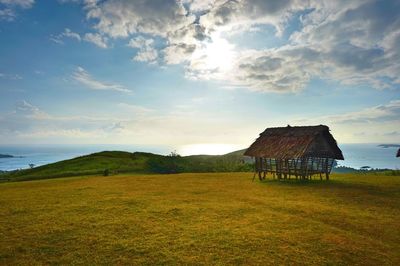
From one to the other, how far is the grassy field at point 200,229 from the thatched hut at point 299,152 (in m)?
8.54

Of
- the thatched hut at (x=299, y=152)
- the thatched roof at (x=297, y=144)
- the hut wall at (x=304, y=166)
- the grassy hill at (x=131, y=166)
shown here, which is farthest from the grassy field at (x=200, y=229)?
the grassy hill at (x=131, y=166)

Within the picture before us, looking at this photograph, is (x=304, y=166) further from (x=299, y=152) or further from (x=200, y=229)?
(x=200, y=229)

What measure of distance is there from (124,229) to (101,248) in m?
2.43

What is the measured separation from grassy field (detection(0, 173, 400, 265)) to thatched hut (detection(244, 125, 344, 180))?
854 centimetres

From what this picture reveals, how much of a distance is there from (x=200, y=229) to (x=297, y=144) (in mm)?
20360

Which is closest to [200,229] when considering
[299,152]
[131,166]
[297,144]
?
A: [299,152]

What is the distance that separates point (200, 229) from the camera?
13617 millimetres

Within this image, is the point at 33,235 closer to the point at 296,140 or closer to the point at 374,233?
the point at 374,233

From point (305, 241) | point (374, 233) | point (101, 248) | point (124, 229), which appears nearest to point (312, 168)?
point (374, 233)

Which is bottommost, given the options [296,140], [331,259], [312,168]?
[331,259]

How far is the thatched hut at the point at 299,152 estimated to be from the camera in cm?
3055

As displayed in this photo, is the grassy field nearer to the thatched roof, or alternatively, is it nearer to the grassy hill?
the thatched roof

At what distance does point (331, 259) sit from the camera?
33.8 ft

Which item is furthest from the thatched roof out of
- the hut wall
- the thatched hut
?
the hut wall
